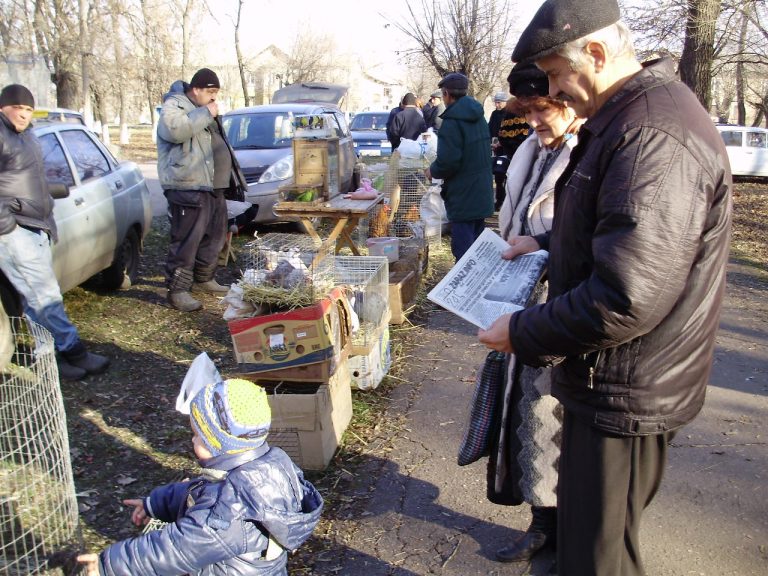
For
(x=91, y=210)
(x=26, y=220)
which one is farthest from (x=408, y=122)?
(x=26, y=220)

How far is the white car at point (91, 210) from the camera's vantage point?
613cm

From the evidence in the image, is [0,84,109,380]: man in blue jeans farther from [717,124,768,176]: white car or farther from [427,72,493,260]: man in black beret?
[717,124,768,176]: white car

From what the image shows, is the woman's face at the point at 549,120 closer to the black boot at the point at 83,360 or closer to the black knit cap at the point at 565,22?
the black knit cap at the point at 565,22

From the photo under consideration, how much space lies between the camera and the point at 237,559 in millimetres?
2404

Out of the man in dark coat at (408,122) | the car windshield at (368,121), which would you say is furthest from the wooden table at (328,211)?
the car windshield at (368,121)

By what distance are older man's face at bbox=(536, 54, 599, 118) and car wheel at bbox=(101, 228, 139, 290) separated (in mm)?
6061

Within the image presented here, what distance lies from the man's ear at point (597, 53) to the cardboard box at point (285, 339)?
2.56m

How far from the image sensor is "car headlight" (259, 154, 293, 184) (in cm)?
1032

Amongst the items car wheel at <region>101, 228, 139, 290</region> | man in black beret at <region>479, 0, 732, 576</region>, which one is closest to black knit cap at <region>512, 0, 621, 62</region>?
man in black beret at <region>479, 0, 732, 576</region>

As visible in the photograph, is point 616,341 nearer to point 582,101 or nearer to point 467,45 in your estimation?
point 582,101

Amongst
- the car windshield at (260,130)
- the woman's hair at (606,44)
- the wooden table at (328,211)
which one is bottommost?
the wooden table at (328,211)

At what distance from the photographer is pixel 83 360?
5.40 meters

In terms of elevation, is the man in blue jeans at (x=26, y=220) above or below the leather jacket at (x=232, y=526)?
above

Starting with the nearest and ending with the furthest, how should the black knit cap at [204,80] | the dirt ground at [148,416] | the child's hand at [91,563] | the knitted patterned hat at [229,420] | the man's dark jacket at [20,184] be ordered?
the child's hand at [91,563] < the knitted patterned hat at [229,420] < the dirt ground at [148,416] < the man's dark jacket at [20,184] < the black knit cap at [204,80]
